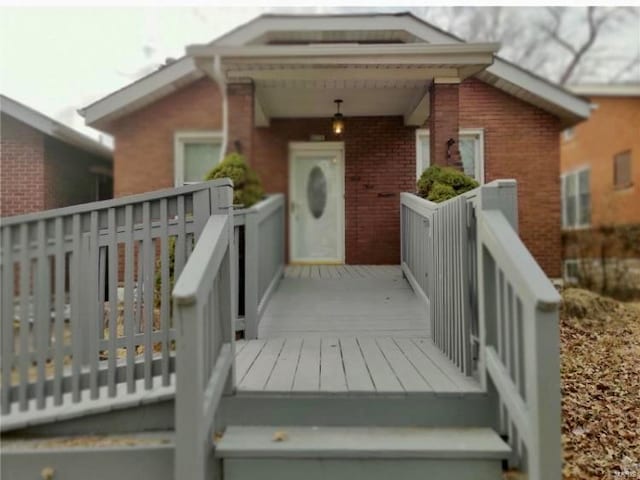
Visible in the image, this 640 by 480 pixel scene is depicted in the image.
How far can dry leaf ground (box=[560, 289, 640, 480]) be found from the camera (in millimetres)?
2018

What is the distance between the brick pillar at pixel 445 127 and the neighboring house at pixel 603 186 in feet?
2.28

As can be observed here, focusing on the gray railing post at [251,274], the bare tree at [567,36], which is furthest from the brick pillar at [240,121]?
the bare tree at [567,36]

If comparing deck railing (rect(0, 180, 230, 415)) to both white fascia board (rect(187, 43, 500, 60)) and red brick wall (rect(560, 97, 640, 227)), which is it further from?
red brick wall (rect(560, 97, 640, 227))

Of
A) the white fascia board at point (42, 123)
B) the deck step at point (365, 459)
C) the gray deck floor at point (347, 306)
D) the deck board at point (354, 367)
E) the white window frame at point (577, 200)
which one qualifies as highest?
the white fascia board at point (42, 123)

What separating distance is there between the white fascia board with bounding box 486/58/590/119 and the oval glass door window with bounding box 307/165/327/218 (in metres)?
1.31

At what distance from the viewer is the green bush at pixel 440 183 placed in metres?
2.87

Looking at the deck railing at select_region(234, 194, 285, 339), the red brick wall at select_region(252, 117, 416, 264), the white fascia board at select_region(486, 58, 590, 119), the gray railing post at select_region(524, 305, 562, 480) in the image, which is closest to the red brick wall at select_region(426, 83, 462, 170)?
the red brick wall at select_region(252, 117, 416, 264)

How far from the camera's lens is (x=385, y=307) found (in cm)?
335

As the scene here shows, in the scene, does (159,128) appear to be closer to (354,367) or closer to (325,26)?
(325,26)

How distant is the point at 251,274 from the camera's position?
116 inches

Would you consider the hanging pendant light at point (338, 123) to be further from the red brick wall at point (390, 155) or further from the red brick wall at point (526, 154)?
the red brick wall at point (526, 154)

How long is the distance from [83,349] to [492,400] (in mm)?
1835

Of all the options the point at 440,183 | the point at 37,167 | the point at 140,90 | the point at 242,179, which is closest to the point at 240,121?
the point at 242,179

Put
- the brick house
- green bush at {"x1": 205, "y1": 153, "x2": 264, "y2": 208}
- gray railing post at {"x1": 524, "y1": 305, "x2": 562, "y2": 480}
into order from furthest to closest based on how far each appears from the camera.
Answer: green bush at {"x1": 205, "y1": 153, "x2": 264, "y2": 208}, the brick house, gray railing post at {"x1": 524, "y1": 305, "x2": 562, "y2": 480}
